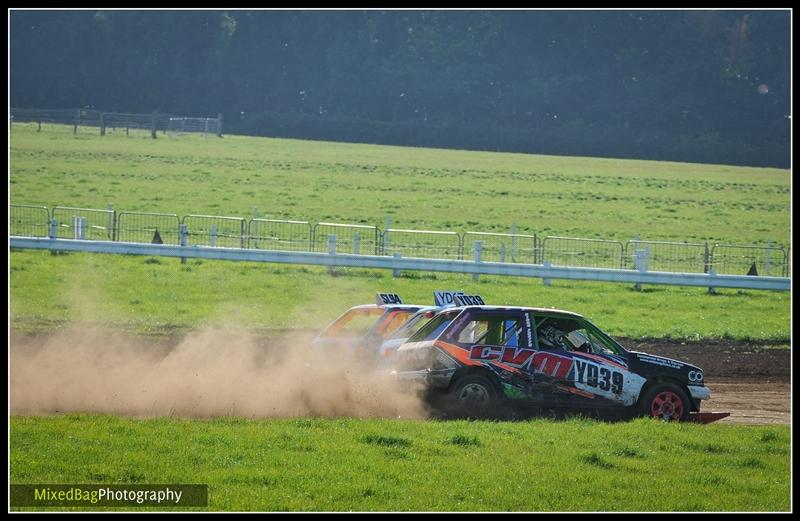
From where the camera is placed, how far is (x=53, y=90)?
104812 millimetres

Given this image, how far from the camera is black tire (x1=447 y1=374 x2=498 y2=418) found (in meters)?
15.1

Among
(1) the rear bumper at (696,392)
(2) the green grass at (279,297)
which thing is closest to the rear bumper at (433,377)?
(1) the rear bumper at (696,392)

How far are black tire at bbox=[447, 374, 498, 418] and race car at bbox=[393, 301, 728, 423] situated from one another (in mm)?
12

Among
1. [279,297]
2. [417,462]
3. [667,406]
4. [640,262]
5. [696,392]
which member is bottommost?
[417,462]

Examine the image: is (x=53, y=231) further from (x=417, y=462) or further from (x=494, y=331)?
(x=417, y=462)

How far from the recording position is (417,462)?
12438 mm

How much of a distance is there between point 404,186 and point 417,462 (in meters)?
48.5

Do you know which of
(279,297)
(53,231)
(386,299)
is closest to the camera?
(386,299)

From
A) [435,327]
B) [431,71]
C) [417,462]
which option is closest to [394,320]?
[435,327]

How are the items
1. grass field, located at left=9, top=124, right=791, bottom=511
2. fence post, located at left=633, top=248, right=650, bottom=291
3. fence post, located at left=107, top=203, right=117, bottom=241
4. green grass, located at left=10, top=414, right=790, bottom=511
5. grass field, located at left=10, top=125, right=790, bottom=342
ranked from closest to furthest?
green grass, located at left=10, top=414, right=790, bottom=511, grass field, located at left=9, top=124, right=791, bottom=511, grass field, located at left=10, top=125, right=790, bottom=342, fence post, located at left=633, top=248, right=650, bottom=291, fence post, located at left=107, top=203, right=117, bottom=241

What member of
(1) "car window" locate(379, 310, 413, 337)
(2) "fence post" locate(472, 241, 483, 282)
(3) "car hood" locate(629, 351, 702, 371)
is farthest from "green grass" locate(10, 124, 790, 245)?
(3) "car hood" locate(629, 351, 702, 371)

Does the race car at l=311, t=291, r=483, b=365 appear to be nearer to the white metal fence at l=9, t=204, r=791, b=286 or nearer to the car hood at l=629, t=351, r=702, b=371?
the car hood at l=629, t=351, r=702, b=371

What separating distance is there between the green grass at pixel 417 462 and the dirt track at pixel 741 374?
108 inches
